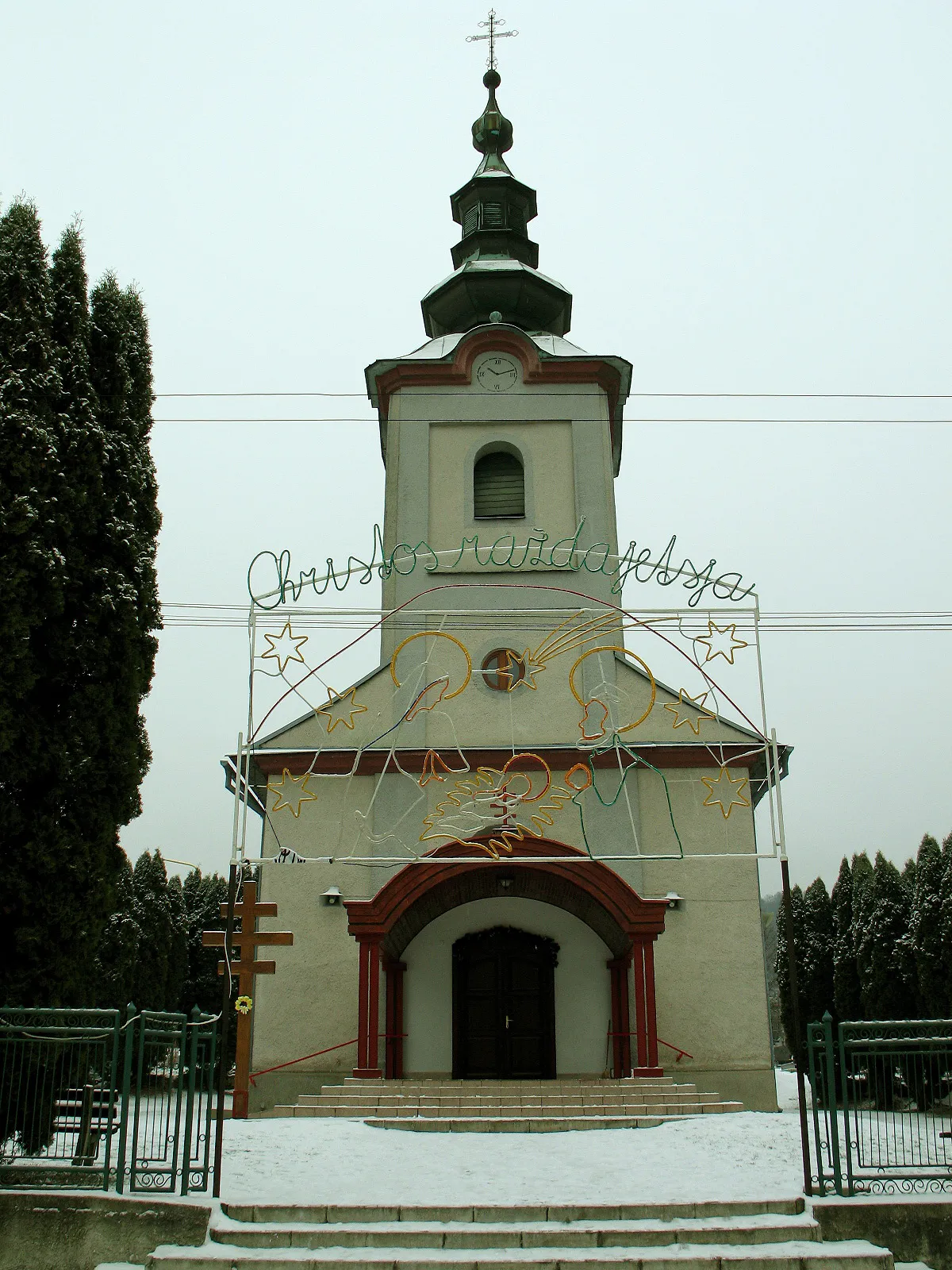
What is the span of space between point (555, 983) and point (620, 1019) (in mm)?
1061

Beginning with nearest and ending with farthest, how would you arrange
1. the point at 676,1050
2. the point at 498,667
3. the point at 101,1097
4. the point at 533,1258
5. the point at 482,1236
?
1. the point at 533,1258
2. the point at 482,1236
3. the point at 101,1097
4. the point at 676,1050
5. the point at 498,667

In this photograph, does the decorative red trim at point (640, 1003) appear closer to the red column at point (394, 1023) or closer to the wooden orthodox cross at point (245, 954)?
the red column at point (394, 1023)

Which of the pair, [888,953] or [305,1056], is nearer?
[305,1056]

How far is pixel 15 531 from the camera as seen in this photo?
9.94 meters

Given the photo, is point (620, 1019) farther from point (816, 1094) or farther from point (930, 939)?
point (816, 1094)

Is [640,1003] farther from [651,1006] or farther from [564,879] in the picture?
[564,879]

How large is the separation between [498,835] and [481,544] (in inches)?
202

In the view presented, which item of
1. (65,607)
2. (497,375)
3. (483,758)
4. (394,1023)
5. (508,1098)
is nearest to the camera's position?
(65,607)

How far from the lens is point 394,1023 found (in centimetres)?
1541

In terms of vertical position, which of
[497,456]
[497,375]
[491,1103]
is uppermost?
[497,375]

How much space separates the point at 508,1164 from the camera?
988 centimetres

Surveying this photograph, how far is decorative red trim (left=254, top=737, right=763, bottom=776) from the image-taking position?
53.4 feet

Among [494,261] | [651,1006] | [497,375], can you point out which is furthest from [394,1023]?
[494,261]

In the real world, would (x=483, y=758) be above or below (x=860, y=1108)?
above
